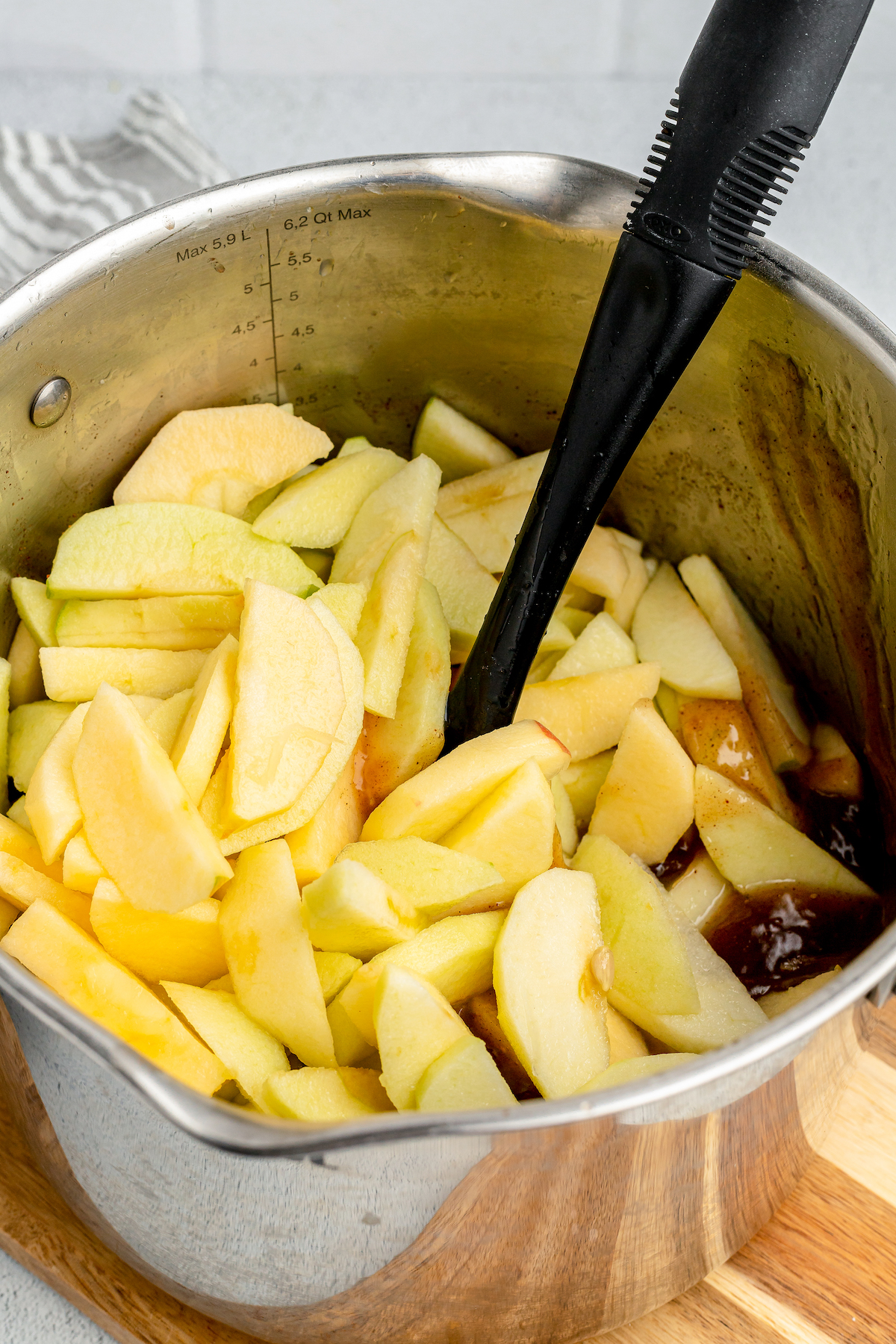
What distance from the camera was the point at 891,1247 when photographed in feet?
2.54

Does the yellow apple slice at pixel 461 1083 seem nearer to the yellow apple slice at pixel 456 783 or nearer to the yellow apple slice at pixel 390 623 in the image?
the yellow apple slice at pixel 456 783

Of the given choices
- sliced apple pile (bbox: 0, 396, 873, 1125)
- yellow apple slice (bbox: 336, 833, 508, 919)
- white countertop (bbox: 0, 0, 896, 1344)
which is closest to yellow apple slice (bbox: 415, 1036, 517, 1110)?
sliced apple pile (bbox: 0, 396, 873, 1125)

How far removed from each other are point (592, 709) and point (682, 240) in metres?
0.37

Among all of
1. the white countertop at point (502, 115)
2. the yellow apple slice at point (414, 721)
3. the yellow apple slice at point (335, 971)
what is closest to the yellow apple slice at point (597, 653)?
the yellow apple slice at point (414, 721)

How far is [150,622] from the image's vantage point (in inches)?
35.4

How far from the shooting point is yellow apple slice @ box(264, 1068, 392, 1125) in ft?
2.17

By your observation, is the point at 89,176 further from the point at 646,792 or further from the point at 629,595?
the point at 646,792

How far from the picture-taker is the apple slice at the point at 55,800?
736 millimetres

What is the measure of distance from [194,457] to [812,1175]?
2.35ft

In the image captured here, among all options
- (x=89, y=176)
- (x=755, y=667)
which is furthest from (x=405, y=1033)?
(x=89, y=176)

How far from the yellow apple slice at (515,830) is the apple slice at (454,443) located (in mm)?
377

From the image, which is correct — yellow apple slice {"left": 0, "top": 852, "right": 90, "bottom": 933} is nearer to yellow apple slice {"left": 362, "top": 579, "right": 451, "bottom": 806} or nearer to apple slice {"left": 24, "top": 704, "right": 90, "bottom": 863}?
apple slice {"left": 24, "top": 704, "right": 90, "bottom": 863}

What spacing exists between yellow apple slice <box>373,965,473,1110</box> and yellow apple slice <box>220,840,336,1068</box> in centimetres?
6

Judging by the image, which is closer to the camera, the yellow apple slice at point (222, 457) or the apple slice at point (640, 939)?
the apple slice at point (640, 939)
